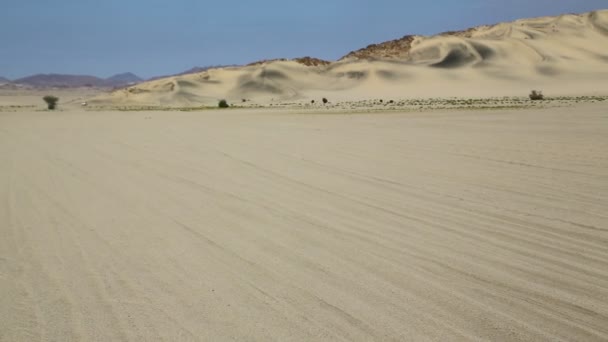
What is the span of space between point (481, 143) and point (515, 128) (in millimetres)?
3614

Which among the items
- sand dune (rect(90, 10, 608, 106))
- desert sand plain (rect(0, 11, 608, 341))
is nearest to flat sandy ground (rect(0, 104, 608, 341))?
desert sand plain (rect(0, 11, 608, 341))

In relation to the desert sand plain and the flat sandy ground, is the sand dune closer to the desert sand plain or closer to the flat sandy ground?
the desert sand plain

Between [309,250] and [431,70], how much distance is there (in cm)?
7469

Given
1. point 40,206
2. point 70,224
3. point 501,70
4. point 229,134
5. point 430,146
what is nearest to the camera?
point 70,224

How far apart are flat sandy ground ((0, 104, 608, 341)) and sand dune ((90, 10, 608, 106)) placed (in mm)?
53135

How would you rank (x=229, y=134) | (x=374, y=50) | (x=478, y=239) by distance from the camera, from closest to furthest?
1. (x=478, y=239)
2. (x=229, y=134)
3. (x=374, y=50)

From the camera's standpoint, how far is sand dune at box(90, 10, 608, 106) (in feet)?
212

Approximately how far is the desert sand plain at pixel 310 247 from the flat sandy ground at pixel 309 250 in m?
0.02

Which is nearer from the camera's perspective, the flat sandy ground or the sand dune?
the flat sandy ground

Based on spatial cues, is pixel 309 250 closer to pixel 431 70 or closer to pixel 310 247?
pixel 310 247

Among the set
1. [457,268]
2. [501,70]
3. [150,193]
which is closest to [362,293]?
[457,268]

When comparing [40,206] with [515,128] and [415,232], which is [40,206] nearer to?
[415,232]

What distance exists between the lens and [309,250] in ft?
15.6

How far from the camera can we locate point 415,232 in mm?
5223
